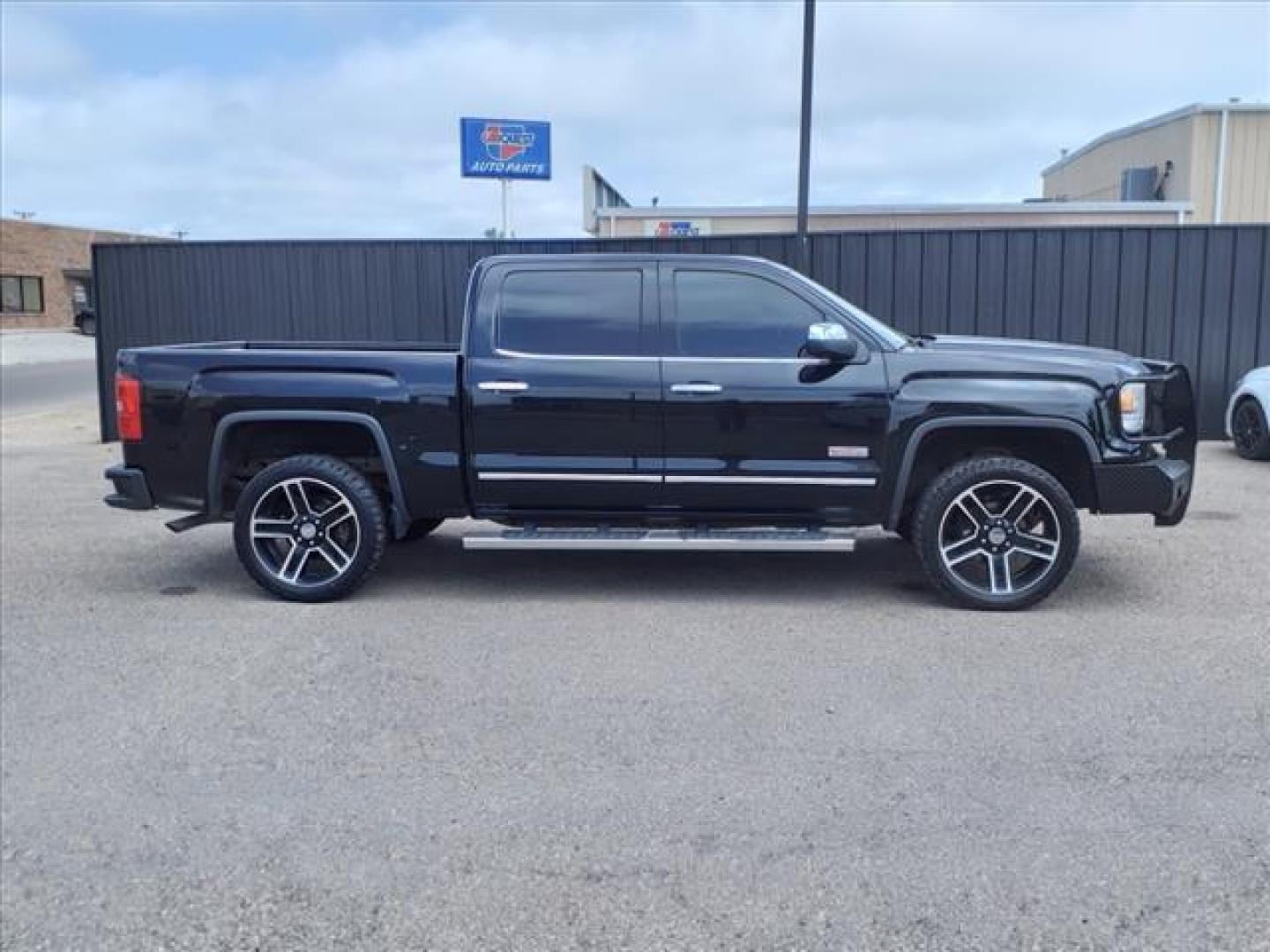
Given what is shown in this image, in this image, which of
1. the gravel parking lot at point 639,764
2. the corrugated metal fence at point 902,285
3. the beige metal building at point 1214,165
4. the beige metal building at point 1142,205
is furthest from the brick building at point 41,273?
the gravel parking lot at point 639,764

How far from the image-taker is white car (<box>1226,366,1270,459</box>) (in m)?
10.9

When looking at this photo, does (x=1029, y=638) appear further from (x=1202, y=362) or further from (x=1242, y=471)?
(x=1202, y=362)

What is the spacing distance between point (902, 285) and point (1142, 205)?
29.3 ft

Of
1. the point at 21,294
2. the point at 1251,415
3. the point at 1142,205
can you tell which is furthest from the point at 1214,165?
the point at 21,294

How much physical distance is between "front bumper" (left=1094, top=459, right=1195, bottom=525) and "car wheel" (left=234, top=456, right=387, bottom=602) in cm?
393

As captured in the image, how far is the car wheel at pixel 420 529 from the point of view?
7.45 m

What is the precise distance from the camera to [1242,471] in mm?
10539

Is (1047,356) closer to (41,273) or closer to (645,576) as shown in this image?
(645,576)

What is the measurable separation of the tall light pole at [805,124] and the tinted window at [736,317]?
545 cm

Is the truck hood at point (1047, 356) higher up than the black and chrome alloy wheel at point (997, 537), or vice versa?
the truck hood at point (1047, 356)

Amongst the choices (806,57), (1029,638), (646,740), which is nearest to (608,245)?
(806,57)

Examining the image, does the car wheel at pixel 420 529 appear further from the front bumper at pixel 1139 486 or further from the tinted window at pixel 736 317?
the front bumper at pixel 1139 486

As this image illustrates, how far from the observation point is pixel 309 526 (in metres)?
6.44

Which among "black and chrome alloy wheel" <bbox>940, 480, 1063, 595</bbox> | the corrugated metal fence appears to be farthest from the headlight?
the corrugated metal fence
